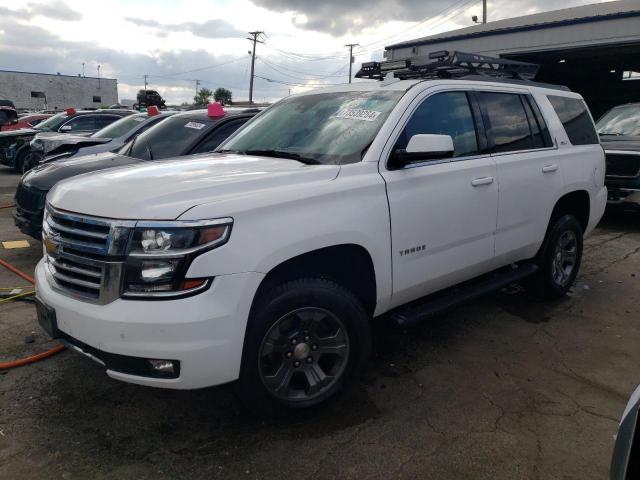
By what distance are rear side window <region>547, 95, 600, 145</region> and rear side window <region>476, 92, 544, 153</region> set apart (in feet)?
1.90

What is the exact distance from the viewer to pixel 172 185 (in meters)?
2.67

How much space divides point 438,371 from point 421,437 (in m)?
0.82

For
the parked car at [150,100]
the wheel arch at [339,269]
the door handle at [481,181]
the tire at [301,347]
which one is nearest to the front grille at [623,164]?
the door handle at [481,181]

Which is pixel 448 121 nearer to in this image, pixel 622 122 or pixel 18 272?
pixel 18 272

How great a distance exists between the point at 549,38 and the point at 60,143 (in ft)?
47.1

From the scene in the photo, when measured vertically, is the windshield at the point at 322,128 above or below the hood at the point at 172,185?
above

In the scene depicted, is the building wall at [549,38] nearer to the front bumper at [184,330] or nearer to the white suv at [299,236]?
the white suv at [299,236]

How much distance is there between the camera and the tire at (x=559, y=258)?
15.1 feet

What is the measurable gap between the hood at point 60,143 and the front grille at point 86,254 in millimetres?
6055

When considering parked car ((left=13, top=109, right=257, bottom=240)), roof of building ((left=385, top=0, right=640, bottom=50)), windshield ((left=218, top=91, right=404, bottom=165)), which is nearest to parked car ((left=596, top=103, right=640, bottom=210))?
parked car ((left=13, top=109, right=257, bottom=240))

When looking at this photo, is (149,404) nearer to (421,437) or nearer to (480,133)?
(421,437)

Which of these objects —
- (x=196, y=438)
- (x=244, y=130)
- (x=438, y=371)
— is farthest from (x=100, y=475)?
(x=244, y=130)

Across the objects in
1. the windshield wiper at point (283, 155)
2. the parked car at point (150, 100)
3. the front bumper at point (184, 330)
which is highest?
the parked car at point (150, 100)

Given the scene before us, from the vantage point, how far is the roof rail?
13.7ft
